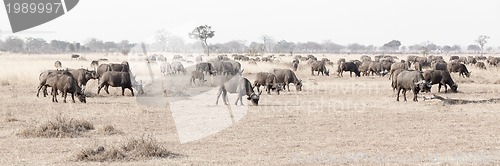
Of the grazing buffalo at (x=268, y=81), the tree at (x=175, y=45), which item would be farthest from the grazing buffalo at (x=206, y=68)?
the tree at (x=175, y=45)

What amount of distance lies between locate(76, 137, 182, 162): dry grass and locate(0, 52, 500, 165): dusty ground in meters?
0.26

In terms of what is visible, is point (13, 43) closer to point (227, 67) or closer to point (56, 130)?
point (227, 67)

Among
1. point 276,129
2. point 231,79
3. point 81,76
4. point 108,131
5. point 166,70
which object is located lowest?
point 276,129

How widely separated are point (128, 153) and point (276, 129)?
532cm

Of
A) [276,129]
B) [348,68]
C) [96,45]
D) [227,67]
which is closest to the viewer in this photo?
[276,129]

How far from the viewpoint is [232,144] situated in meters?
14.1

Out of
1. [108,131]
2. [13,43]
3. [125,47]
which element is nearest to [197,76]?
[108,131]

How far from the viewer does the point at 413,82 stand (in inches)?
989

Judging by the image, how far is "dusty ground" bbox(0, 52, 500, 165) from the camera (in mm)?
12359

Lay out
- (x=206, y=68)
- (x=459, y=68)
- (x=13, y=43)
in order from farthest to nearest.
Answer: (x=13, y=43) < (x=459, y=68) < (x=206, y=68)

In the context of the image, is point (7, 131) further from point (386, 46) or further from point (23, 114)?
point (386, 46)

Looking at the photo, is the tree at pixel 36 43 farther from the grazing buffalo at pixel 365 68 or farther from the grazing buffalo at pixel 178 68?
the grazing buffalo at pixel 365 68

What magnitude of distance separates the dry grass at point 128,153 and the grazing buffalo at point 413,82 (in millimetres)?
14738

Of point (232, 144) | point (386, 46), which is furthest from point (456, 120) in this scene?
point (386, 46)
